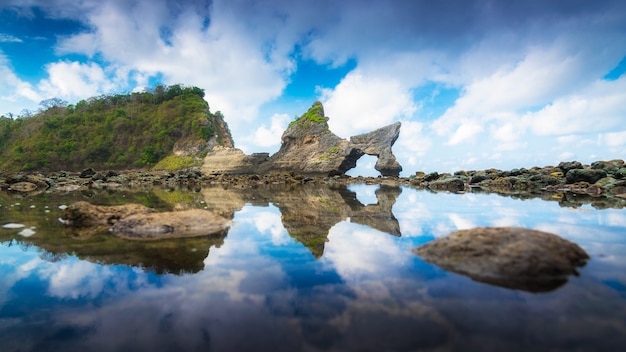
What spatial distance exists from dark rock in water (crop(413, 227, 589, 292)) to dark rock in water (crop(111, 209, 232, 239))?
4.08m

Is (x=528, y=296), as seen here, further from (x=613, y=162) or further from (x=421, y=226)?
(x=613, y=162)

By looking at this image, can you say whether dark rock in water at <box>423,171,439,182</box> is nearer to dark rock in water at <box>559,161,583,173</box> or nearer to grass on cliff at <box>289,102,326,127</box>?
dark rock in water at <box>559,161,583,173</box>

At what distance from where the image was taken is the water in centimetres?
232

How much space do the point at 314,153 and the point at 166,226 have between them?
40.9 metres

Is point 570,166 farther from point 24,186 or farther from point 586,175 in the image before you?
point 24,186

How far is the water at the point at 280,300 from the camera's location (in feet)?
7.60

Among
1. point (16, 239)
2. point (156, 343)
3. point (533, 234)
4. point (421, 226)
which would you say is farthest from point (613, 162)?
point (16, 239)

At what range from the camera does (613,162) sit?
20969 millimetres

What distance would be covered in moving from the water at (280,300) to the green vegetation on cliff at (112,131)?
192 ft

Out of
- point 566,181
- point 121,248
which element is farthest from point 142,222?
point 566,181

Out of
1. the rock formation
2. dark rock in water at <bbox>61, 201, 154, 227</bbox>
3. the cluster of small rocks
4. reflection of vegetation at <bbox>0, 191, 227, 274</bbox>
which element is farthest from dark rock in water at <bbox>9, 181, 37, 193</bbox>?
the rock formation

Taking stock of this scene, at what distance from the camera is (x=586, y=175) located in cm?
1750

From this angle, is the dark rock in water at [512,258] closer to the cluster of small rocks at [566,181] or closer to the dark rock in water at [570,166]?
the cluster of small rocks at [566,181]

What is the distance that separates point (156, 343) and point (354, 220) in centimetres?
581
